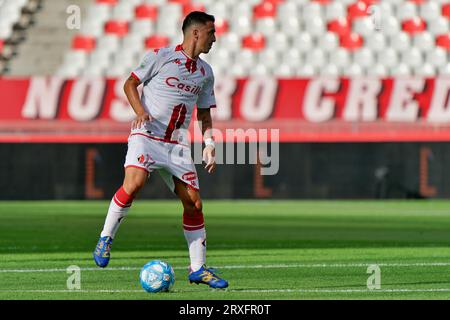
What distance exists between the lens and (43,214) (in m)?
21.7

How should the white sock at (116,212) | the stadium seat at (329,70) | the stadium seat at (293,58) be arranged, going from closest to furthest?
the white sock at (116,212) → the stadium seat at (329,70) → the stadium seat at (293,58)

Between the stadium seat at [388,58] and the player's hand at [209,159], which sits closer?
the player's hand at [209,159]

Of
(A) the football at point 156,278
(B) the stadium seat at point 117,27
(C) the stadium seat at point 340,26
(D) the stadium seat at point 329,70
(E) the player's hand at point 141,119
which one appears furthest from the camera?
(B) the stadium seat at point 117,27

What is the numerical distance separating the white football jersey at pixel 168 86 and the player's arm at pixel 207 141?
6.4 inches

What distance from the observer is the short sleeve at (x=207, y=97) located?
29.6 feet

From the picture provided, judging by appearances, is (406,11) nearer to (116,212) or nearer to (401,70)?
(401,70)

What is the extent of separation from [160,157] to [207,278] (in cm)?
96

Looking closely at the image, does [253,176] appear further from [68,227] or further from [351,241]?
[351,241]

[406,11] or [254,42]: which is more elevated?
[406,11]

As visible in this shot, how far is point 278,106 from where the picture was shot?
28.1m

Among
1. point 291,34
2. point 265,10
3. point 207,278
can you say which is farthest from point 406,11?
point 207,278

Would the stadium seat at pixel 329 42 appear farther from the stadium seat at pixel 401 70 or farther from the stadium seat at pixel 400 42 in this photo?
the stadium seat at pixel 401 70

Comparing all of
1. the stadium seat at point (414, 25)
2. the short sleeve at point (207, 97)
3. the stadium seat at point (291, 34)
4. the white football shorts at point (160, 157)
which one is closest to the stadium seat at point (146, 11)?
the stadium seat at point (291, 34)
